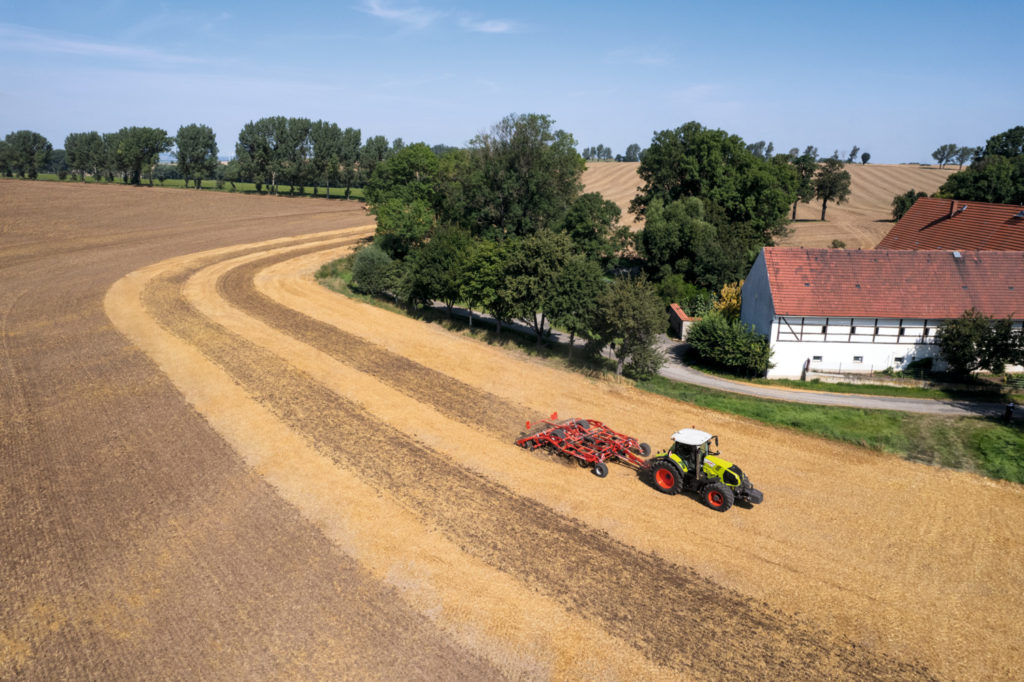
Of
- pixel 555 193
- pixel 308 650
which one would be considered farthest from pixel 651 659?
pixel 555 193

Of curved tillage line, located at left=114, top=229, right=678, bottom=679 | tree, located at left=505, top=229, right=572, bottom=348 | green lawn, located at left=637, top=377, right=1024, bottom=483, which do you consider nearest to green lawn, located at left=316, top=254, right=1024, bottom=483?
green lawn, located at left=637, top=377, right=1024, bottom=483

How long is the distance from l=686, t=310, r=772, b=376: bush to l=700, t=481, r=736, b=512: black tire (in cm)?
1607

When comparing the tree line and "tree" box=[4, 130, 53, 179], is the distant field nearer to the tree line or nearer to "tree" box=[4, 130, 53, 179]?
the tree line

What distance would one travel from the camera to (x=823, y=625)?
544 inches

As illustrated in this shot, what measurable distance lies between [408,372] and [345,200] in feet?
311

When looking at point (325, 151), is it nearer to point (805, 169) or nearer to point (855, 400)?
point (805, 169)

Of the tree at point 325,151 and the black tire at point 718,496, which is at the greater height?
the tree at point 325,151

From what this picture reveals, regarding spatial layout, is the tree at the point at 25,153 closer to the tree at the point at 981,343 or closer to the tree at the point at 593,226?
the tree at the point at 593,226

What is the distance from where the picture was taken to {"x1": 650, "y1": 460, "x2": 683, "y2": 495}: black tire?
18.9 m

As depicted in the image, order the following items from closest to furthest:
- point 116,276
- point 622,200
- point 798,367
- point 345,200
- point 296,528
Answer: point 296,528
point 798,367
point 116,276
point 622,200
point 345,200

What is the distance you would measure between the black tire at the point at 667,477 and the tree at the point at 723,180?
40.6m

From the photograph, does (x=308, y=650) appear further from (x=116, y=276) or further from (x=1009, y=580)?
(x=116, y=276)

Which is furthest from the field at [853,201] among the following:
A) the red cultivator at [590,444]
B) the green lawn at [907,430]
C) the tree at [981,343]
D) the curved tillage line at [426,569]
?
the curved tillage line at [426,569]

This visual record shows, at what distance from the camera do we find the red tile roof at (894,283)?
1265 inches
